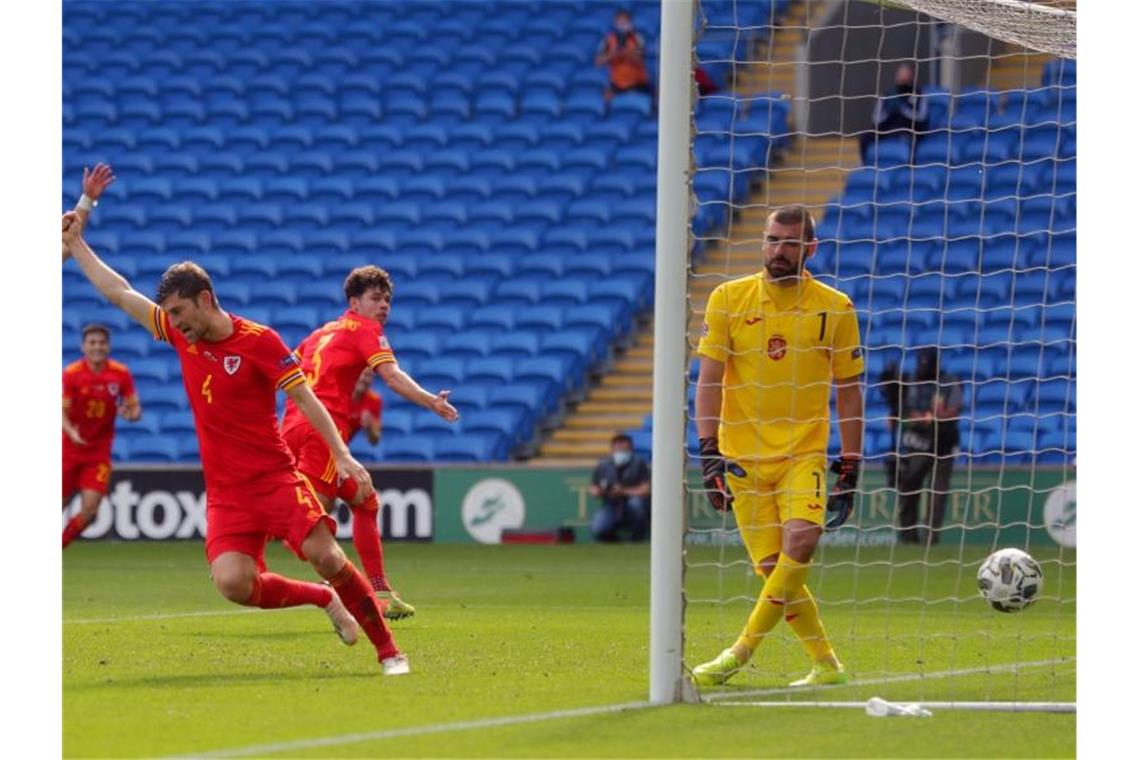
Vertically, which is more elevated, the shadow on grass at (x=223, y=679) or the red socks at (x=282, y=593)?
the red socks at (x=282, y=593)

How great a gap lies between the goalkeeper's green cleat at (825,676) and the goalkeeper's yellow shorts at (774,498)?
479 mm

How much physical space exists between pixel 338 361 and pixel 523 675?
10.7 feet

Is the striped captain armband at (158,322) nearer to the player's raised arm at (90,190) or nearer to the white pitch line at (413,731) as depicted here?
the player's raised arm at (90,190)

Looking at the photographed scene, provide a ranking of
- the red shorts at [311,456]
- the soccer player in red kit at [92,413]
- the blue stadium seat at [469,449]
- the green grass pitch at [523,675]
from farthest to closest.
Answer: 1. the blue stadium seat at [469,449]
2. the soccer player in red kit at [92,413]
3. the red shorts at [311,456]
4. the green grass pitch at [523,675]

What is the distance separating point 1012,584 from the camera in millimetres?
9328

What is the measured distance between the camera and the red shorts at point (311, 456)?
37.2ft

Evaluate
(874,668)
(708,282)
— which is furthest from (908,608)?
(708,282)

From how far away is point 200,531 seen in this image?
20.7 meters

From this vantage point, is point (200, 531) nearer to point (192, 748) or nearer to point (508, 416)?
point (508, 416)

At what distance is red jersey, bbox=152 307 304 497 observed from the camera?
831 centimetres

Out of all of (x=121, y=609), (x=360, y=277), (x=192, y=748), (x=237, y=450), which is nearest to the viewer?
(x=192, y=748)

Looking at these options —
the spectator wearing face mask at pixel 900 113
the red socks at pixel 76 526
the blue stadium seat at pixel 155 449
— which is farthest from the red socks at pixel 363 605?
the spectator wearing face mask at pixel 900 113

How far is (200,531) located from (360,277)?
10.4m

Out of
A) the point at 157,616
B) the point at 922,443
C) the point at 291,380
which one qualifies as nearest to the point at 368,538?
the point at 157,616
